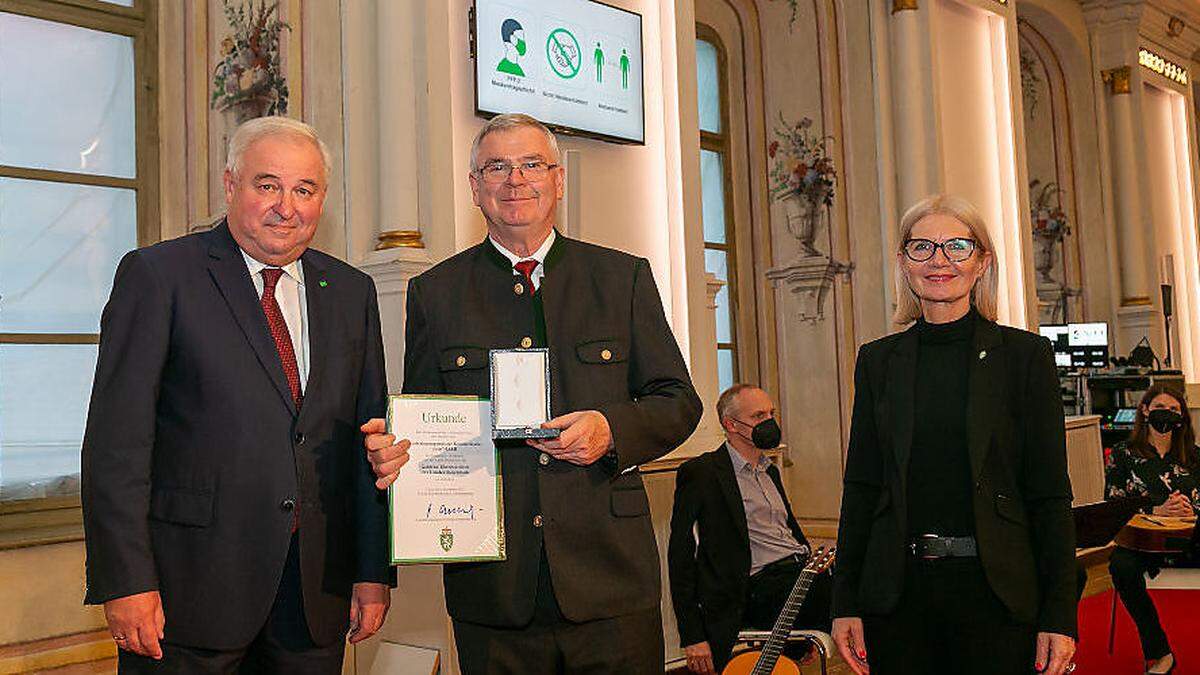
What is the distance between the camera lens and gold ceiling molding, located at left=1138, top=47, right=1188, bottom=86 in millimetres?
10924

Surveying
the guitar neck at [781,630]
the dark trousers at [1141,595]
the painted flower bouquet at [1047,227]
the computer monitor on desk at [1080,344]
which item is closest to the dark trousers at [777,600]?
the guitar neck at [781,630]

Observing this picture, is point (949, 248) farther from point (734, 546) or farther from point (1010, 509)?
point (734, 546)

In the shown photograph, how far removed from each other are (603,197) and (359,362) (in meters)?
2.73

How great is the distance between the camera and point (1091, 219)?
1088cm

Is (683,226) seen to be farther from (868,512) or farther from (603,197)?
(868,512)

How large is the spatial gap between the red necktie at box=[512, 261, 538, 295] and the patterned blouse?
3641 mm

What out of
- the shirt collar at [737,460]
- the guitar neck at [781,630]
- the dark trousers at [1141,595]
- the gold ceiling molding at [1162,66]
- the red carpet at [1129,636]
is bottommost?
the red carpet at [1129,636]

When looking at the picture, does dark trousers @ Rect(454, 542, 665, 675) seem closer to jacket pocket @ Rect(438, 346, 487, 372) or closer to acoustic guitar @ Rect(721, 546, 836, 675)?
jacket pocket @ Rect(438, 346, 487, 372)

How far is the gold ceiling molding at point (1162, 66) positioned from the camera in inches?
430

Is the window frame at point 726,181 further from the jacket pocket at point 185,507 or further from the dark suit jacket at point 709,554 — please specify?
the jacket pocket at point 185,507

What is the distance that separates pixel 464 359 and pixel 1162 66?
36.7ft

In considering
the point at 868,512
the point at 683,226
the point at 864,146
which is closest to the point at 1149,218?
the point at 864,146

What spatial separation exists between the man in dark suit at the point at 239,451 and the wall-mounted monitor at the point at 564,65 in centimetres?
230

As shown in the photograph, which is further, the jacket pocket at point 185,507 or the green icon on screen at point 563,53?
the green icon on screen at point 563,53
